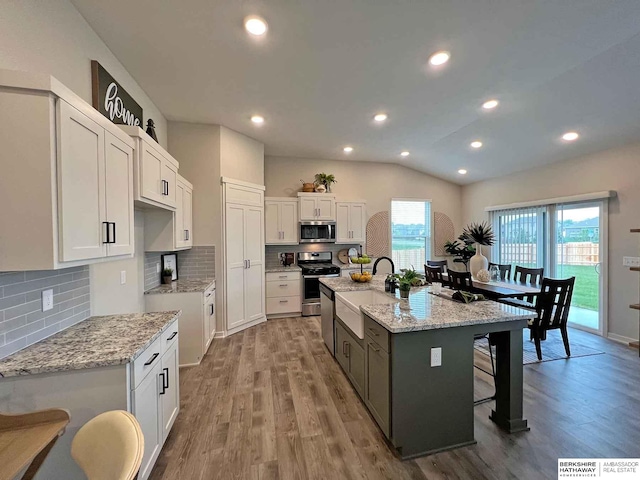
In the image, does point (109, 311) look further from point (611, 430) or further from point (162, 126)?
point (611, 430)

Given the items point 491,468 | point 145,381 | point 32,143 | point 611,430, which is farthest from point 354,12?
point 611,430

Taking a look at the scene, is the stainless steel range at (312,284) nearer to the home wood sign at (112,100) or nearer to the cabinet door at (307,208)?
the cabinet door at (307,208)

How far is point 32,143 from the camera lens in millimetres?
1213

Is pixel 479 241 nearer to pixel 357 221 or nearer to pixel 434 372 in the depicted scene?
pixel 357 221

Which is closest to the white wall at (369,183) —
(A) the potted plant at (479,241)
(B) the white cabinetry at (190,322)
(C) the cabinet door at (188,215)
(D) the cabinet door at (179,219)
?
(A) the potted plant at (479,241)

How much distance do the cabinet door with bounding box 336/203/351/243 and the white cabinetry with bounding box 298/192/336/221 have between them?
0.14m

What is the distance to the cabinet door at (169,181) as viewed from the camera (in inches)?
101

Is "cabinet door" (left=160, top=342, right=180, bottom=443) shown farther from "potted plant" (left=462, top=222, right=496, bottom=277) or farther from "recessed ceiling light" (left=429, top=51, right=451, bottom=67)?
"potted plant" (left=462, top=222, right=496, bottom=277)

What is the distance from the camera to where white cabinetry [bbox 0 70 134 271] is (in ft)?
3.92

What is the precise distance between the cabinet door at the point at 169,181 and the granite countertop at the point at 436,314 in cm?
214

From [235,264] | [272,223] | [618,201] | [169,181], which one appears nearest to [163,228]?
[169,181]

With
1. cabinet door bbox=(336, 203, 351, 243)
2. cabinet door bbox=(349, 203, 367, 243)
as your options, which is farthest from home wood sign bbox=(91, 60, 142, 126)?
cabinet door bbox=(349, 203, 367, 243)

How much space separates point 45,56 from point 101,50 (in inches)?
30.3

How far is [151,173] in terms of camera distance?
88.7 inches
